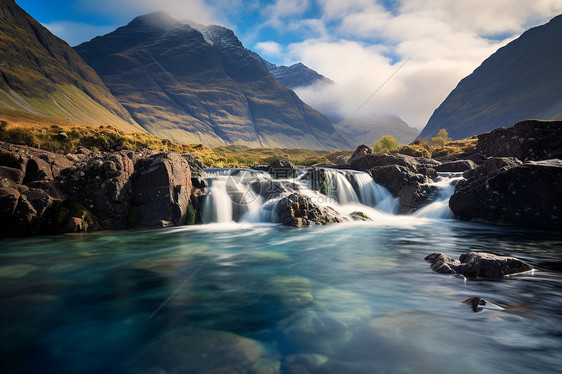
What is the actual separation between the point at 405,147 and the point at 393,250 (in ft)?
188

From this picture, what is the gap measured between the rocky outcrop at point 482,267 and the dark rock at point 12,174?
1935 cm

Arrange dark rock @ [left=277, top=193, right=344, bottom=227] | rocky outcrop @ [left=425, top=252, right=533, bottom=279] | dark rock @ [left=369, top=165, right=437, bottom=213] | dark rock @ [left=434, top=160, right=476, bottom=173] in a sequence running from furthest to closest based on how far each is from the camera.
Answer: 1. dark rock @ [left=434, top=160, right=476, bottom=173]
2. dark rock @ [left=369, top=165, right=437, bottom=213]
3. dark rock @ [left=277, top=193, right=344, bottom=227]
4. rocky outcrop @ [left=425, top=252, right=533, bottom=279]

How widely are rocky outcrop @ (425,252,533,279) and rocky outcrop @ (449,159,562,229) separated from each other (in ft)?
31.2

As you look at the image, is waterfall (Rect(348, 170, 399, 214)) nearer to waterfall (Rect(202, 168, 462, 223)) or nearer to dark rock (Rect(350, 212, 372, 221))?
waterfall (Rect(202, 168, 462, 223))

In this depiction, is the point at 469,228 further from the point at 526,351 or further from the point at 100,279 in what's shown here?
the point at 100,279

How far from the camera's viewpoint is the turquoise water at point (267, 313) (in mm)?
5129

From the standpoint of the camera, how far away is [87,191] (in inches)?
667

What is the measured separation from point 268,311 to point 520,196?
17.8m

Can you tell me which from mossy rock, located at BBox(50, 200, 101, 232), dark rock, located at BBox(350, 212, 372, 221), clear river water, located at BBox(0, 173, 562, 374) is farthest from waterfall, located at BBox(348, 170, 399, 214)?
mossy rock, located at BBox(50, 200, 101, 232)

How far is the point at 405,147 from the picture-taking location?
65.3 meters

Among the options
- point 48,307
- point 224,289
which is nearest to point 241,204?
point 224,289

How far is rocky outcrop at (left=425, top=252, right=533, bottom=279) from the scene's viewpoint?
8.74 m

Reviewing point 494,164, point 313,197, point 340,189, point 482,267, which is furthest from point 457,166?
point 482,267

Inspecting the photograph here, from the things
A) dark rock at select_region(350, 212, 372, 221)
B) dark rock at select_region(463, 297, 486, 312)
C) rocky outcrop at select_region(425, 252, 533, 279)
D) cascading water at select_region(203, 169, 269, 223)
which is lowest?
dark rock at select_region(463, 297, 486, 312)
